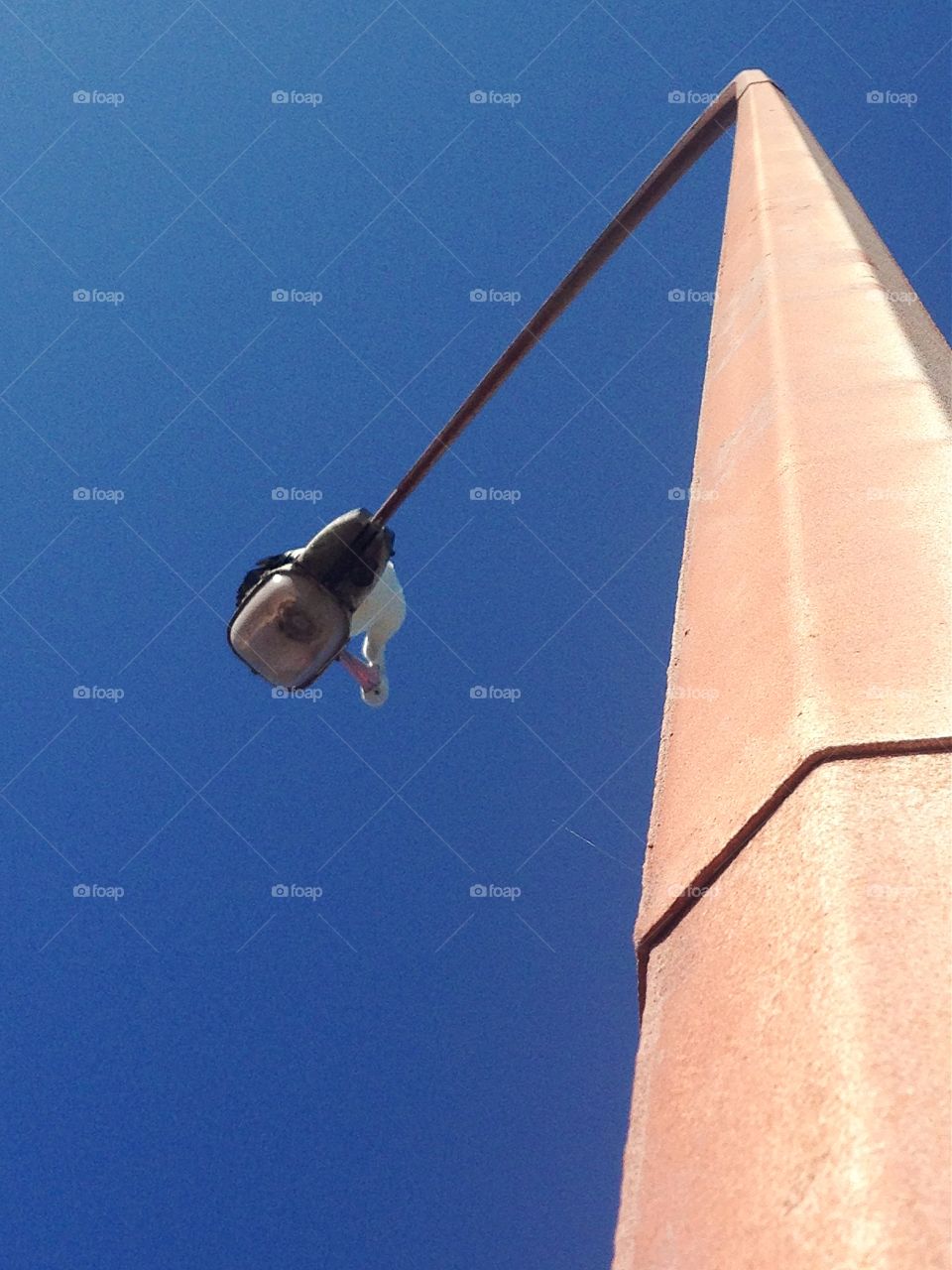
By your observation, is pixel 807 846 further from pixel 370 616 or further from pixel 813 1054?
pixel 370 616

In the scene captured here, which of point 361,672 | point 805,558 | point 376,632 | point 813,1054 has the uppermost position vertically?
point 805,558

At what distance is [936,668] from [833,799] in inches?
10.9

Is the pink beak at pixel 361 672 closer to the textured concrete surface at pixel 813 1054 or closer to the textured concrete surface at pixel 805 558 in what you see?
the textured concrete surface at pixel 805 558

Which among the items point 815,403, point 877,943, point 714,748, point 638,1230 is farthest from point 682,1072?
point 815,403

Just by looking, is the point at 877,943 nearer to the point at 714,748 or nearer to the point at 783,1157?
the point at 783,1157

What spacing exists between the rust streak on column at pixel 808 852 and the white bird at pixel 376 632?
2649 mm

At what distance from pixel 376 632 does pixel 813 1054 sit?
4994 mm

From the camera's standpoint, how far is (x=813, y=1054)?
90 cm

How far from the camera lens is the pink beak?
4648 mm

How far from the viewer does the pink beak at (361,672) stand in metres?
4.65

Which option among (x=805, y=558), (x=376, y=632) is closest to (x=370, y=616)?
(x=376, y=632)

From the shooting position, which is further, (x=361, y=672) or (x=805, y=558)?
(x=361, y=672)

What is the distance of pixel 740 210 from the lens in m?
4.02

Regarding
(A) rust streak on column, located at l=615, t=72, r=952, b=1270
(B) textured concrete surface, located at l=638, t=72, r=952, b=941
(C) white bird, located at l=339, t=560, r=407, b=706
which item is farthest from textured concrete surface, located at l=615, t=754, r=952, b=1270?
(C) white bird, located at l=339, t=560, r=407, b=706
